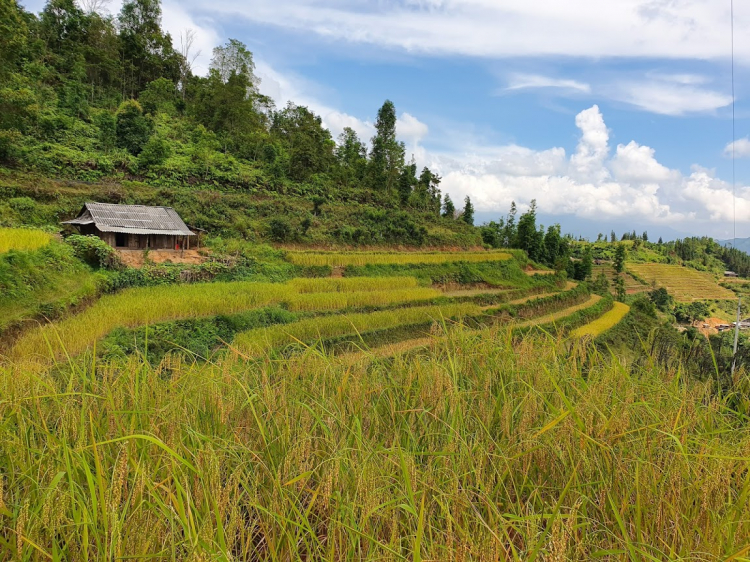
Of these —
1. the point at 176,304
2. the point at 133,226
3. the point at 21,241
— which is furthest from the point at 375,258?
the point at 21,241

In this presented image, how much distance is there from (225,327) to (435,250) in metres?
20.0

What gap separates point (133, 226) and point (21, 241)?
6.24m

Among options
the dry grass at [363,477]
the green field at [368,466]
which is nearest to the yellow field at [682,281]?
the green field at [368,466]

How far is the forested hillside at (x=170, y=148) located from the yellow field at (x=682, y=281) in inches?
1255

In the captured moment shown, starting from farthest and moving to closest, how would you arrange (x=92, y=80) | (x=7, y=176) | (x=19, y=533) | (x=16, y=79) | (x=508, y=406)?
(x=92, y=80) → (x=16, y=79) → (x=7, y=176) → (x=508, y=406) → (x=19, y=533)

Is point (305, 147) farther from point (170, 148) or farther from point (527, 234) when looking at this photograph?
point (527, 234)

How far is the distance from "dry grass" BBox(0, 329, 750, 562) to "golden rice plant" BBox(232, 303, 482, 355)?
709cm

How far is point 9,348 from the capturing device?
739 cm

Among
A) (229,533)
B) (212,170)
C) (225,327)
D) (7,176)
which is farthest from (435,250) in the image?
(229,533)

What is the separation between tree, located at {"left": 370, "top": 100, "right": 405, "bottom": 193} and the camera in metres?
39.2

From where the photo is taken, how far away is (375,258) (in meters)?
21.5

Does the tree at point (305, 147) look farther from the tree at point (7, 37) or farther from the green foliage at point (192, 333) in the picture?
the green foliage at point (192, 333)

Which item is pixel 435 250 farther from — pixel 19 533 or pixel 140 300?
pixel 19 533

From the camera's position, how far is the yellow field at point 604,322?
67.8ft
